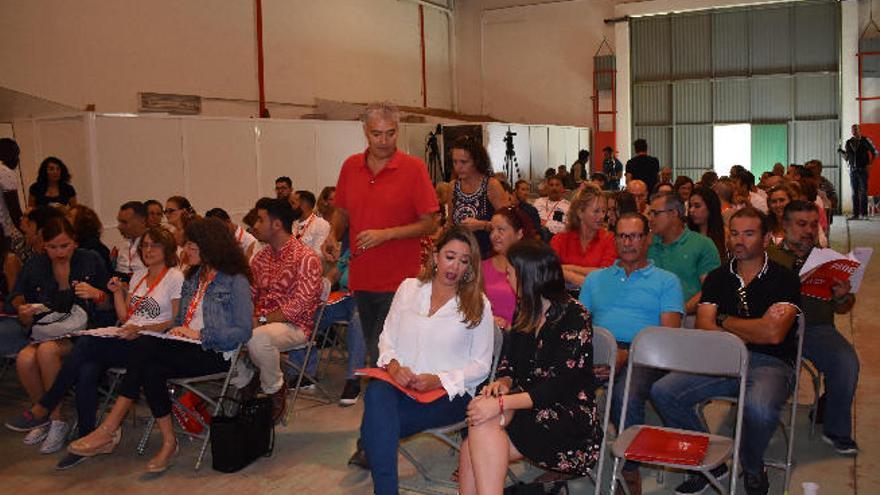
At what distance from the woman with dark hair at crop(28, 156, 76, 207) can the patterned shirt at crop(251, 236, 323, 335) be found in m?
4.09

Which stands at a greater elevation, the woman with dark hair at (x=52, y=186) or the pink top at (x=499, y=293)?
the woman with dark hair at (x=52, y=186)

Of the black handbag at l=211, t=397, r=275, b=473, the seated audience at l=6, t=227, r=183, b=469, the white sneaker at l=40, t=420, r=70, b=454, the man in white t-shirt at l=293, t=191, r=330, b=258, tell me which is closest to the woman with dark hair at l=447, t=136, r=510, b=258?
the black handbag at l=211, t=397, r=275, b=473

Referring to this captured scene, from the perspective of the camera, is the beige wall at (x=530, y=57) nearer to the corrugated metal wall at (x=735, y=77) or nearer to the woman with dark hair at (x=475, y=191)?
the corrugated metal wall at (x=735, y=77)

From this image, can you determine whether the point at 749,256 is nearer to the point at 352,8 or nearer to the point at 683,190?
the point at 683,190

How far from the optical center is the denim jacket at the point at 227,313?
4.38m

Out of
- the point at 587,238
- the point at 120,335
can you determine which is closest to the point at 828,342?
the point at 587,238

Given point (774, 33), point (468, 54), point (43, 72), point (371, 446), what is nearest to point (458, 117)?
point (468, 54)

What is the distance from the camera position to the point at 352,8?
16.0 metres

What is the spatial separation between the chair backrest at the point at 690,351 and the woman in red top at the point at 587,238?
46.6 inches

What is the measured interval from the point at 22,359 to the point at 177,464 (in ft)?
4.22

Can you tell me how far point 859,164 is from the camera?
15.6m

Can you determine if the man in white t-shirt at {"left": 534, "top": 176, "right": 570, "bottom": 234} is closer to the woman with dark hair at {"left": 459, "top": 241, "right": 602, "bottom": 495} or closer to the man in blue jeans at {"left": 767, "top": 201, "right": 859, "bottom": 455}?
the man in blue jeans at {"left": 767, "top": 201, "right": 859, "bottom": 455}

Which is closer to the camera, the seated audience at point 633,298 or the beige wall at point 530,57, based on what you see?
the seated audience at point 633,298

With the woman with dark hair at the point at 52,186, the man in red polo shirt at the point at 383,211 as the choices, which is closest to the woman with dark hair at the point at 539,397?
the man in red polo shirt at the point at 383,211
